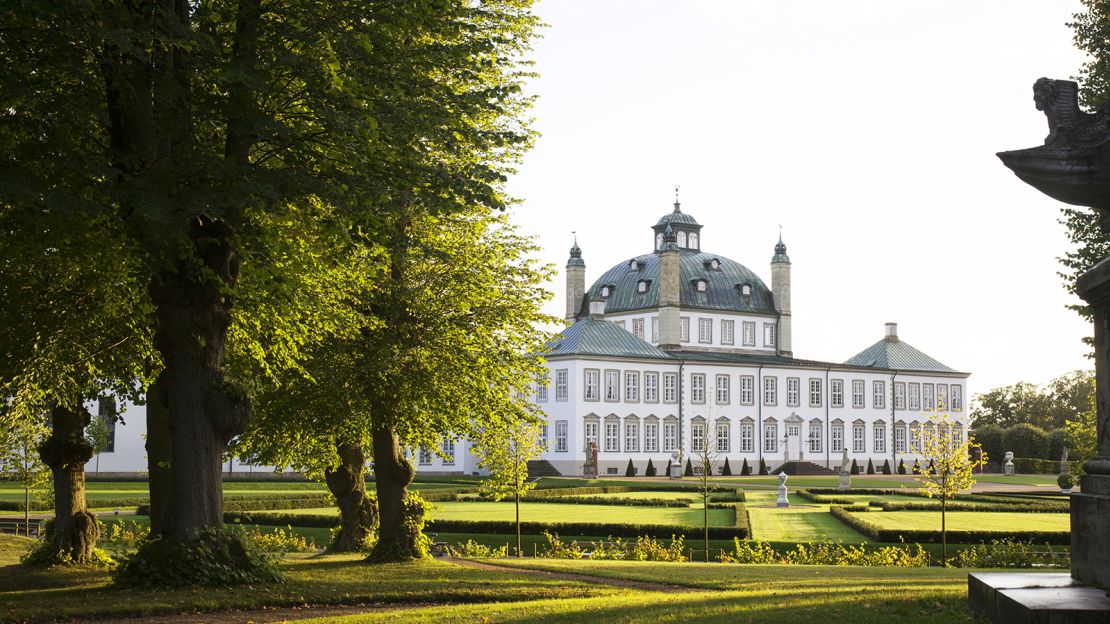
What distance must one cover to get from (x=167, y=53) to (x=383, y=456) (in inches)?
375

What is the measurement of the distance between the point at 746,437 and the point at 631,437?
978 centimetres

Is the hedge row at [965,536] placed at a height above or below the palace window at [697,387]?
below

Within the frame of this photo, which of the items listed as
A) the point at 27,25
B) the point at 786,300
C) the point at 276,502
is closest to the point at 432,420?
the point at 27,25

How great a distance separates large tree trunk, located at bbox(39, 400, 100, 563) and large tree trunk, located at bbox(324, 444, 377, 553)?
16.6 ft

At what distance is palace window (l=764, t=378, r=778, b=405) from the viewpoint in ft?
278

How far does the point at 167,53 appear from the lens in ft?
47.1

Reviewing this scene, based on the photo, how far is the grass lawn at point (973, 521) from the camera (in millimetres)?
34000

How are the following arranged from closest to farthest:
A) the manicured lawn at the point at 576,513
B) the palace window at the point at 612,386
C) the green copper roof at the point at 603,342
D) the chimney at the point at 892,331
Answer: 1. the manicured lawn at the point at 576,513
2. the palace window at the point at 612,386
3. the green copper roof at the point at 603,342
4. the chimney at the point at 892,331

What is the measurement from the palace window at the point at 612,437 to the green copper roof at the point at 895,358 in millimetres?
24350

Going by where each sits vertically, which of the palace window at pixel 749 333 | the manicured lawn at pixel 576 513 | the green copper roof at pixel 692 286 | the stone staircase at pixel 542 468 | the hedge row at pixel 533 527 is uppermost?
the green copper roof at pixel 692 286

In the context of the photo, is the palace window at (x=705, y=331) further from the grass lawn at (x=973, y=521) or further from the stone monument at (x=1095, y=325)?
the stone monument at (x=1095, y=325)

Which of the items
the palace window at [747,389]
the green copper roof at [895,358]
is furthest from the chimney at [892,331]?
the palace window at [747,389]

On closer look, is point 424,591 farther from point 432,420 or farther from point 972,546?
point 972,546

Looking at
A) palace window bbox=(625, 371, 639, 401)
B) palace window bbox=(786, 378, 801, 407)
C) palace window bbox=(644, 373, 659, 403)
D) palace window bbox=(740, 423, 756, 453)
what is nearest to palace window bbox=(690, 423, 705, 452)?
palace window bbox=(644, 373, 659, 403)
